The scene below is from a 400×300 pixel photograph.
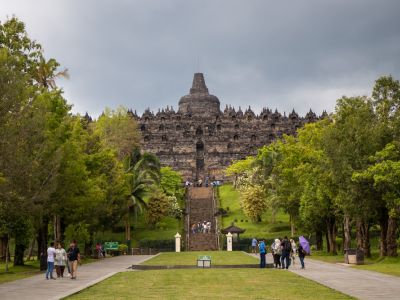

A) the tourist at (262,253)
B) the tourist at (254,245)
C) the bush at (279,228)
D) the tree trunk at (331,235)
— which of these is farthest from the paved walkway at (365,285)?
the bush at (279,228)

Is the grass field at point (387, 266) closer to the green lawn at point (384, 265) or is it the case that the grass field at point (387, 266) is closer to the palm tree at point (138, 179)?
the green lawn at point (384, 265)

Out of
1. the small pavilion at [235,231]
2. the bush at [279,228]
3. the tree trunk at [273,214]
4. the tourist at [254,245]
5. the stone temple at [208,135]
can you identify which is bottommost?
the tourist at [254,245]

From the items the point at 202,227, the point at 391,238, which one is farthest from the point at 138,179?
the point at 391,238

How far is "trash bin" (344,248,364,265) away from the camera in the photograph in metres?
36.1

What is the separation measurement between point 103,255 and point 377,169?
27892 millimetres

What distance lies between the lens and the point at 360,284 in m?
22.1

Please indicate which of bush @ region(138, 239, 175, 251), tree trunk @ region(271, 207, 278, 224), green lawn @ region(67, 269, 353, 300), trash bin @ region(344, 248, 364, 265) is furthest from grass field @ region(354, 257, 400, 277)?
tree trunk @ region(271, 207, 278, 224)

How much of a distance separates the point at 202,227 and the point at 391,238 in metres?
34.3

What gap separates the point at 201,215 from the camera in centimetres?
7756

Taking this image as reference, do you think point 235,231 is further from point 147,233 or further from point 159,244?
point 147,233

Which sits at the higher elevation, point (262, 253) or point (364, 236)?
point (364, 236)

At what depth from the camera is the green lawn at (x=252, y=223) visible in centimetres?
6669

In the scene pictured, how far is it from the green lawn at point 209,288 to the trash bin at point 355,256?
426 inches

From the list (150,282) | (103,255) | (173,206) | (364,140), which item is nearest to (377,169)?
(364,140)
